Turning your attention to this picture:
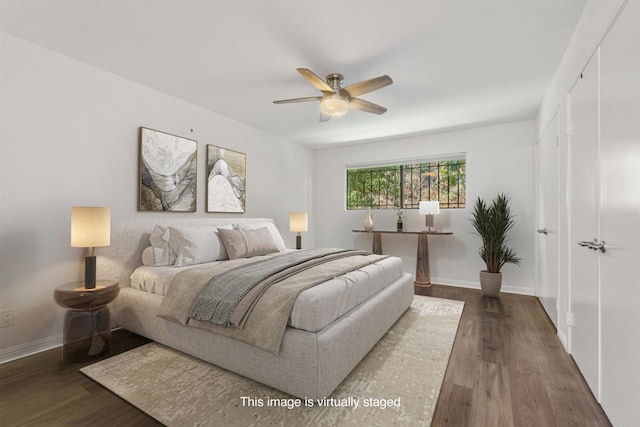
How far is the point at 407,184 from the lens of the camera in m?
5.23

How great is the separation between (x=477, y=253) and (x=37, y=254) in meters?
5.37

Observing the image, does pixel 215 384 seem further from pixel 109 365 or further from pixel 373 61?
pixel 373 61

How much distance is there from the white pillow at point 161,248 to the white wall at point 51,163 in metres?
0.37

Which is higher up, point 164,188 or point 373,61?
point 373,61

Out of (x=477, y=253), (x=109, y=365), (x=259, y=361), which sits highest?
(x=477, y=253)

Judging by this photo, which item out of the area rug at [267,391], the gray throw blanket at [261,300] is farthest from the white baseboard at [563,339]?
the gray throw blanket at [261,300]

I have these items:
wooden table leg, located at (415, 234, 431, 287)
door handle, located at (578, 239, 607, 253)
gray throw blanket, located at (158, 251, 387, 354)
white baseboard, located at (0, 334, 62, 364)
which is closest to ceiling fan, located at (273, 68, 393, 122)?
gray throw blanket, located at (158, 251, 387, 354)

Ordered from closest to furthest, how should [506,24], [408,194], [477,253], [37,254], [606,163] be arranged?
[606,163] → [506,24] → [37,254] → [477,253] → [408,194]

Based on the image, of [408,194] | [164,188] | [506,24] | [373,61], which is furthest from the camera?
[408,194]

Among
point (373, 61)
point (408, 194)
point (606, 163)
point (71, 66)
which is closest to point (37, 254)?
point (71, 66)

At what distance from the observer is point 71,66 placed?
8.48 feet

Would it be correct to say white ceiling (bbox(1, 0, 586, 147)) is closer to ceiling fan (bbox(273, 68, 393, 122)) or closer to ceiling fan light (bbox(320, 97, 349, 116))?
ceiling fan (bbox(273, 68, 393, 122))

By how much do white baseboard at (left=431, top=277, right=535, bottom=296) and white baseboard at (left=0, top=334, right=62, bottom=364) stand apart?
488 cm

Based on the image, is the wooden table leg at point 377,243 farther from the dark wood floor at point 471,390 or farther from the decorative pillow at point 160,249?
the decorative pillow at point 160,249
